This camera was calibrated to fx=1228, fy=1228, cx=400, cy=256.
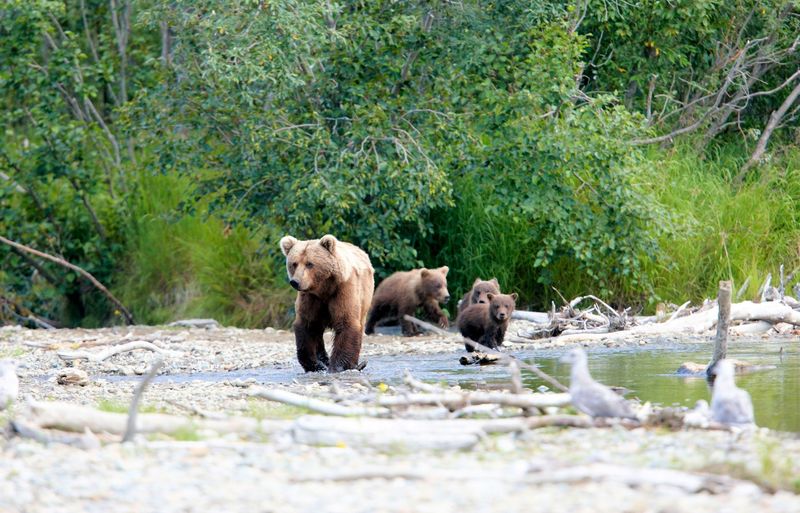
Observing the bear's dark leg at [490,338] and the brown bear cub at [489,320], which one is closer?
the brown bear cub at [489,320]

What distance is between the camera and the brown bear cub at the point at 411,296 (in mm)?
13562

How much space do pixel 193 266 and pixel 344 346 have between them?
734 centimetres

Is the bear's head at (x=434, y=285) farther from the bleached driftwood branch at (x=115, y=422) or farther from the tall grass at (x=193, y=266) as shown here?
the bleached driftwood branch at (x=115, y=422)

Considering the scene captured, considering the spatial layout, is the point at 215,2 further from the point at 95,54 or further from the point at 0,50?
the point at 95,54

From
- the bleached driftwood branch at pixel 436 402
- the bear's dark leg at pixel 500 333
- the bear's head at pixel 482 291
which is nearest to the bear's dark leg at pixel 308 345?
the bear's dark leg at pixel 500 333

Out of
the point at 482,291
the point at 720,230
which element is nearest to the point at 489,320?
the point at 482,291

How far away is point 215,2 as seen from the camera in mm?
13102

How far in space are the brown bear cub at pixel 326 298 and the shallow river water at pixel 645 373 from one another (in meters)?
0.24

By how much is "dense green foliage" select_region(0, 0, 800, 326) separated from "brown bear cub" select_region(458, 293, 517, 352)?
2194mm

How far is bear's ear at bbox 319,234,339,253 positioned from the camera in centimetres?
928

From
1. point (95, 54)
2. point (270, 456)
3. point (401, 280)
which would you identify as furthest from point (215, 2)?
point (270, 456)

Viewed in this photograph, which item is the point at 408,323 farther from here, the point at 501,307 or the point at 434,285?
the point at 501,307

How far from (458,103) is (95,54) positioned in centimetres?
710

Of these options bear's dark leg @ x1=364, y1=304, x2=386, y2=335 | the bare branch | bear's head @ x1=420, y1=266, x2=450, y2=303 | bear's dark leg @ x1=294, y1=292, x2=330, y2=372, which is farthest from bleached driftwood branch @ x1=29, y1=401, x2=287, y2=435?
the bare branch
